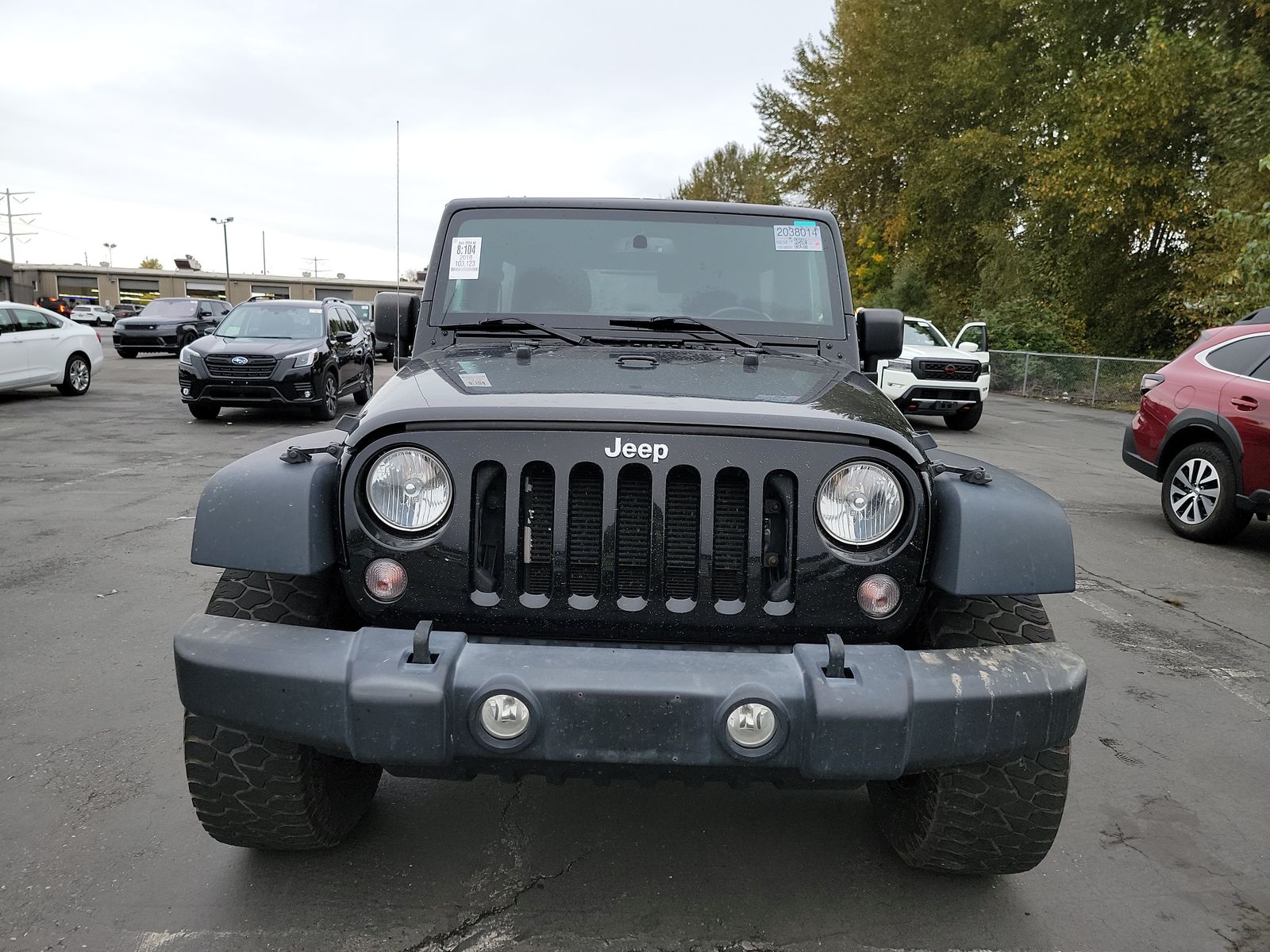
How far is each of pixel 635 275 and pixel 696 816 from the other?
6.30 feet

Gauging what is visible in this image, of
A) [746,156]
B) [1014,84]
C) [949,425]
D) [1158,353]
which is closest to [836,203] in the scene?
[1014,84]

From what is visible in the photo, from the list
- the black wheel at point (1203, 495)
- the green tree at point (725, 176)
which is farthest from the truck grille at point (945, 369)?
the green tree at point (725, 176)

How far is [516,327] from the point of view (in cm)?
355

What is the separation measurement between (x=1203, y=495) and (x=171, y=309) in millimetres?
28927

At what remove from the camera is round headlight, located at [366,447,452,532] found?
91.7 inches

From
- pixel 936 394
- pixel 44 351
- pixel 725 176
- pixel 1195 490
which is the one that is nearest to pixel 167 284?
pixel 725 176

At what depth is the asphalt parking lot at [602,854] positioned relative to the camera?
2477 millimetres

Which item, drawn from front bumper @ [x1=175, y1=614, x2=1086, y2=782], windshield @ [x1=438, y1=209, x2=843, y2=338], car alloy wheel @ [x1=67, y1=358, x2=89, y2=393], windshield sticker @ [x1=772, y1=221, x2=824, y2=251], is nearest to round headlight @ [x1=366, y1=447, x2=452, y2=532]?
front bumper @ [x1=175, y1=614, x2=1086, y2=782]

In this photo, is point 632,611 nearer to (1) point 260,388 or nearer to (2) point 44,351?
(1) point 260,388

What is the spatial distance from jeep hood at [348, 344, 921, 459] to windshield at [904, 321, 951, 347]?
13.4 m

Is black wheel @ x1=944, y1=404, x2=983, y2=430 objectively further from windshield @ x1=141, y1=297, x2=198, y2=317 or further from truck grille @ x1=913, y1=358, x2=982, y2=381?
windshield @ x1=141, y1=297, x2=198, y2=317

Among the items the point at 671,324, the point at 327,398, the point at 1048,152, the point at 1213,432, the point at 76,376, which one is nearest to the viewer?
the point at 671,324

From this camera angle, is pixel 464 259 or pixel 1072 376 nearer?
pixel 464 259

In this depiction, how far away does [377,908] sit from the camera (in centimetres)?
253
